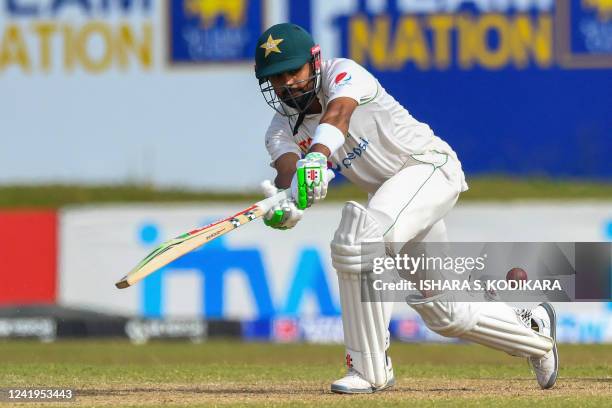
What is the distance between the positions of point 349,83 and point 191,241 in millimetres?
1014

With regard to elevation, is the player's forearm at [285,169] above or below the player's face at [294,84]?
→ below

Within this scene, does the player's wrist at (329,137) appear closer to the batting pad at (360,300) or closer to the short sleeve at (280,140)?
the batting pad at (360,300)

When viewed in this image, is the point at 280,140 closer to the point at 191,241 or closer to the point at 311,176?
Result: the point at 311,176

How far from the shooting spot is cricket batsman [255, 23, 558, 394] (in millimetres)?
6406

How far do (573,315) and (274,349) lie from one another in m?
2.80

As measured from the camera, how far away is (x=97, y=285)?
553 inches

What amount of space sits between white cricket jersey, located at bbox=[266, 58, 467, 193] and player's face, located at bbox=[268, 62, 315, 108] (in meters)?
0.08

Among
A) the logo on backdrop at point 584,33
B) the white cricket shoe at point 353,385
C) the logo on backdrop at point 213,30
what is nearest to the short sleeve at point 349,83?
the white cricket shoe at point 353,385

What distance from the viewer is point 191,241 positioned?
643cm

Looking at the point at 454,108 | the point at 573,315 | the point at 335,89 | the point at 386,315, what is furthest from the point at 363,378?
the point at 454,108

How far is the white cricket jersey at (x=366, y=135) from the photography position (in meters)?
Result: 6.66

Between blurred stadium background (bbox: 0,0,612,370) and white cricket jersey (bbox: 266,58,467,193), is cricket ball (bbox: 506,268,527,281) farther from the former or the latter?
blurred stadium background (bbox: 0,0,612,370)

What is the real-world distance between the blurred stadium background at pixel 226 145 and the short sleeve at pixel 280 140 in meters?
6.64

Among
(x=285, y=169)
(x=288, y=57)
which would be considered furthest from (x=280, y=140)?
(x=288, y=57)
